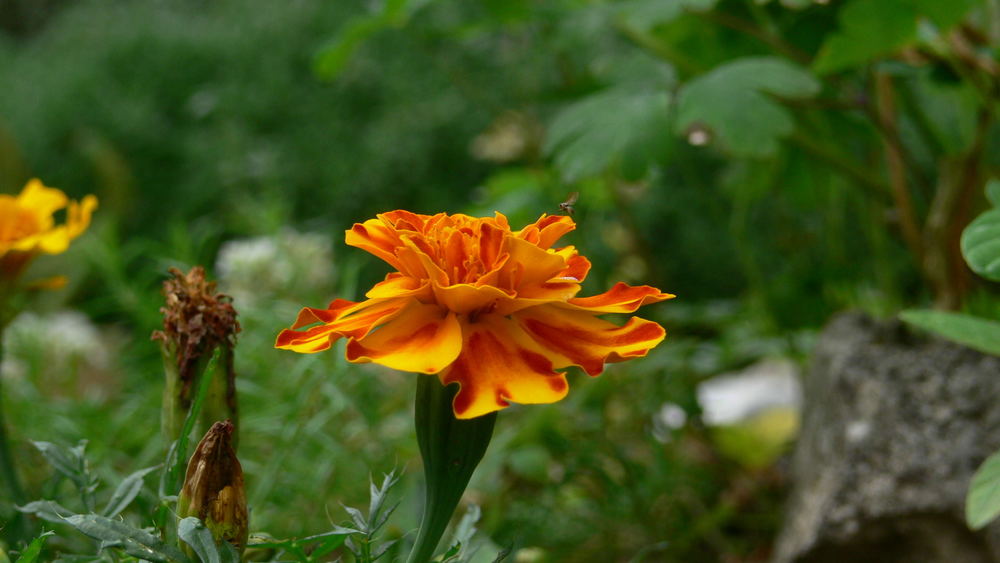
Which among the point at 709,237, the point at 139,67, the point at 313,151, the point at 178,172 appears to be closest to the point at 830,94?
the point at 709,237

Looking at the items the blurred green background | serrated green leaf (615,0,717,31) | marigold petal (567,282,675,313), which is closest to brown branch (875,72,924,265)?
the blurred green background

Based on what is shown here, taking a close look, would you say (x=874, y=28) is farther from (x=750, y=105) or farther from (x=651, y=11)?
(x=651, y=11)

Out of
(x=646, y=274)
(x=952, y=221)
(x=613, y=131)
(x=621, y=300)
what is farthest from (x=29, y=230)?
(x=646, y=274)

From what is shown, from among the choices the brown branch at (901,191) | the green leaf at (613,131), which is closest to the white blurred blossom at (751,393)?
the brown branch at (901,191)

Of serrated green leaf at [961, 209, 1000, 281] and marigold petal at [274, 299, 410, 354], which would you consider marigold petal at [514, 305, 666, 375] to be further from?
serrated green leaf at [961, 209, 1000, 281]

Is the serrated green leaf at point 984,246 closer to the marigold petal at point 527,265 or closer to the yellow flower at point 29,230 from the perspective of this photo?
the marigold petal at point 527,265

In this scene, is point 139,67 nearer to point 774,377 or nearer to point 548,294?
point 774,377
